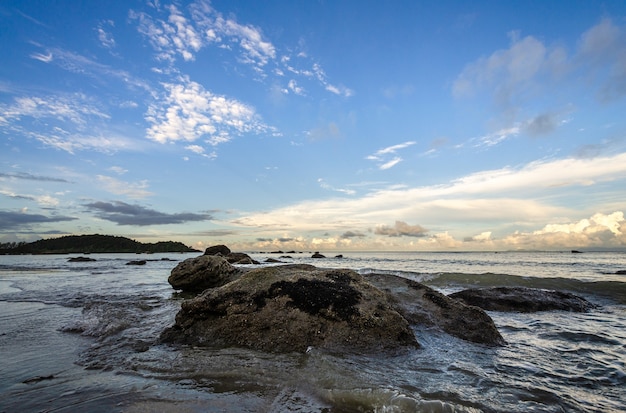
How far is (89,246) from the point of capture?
10688 centimetres

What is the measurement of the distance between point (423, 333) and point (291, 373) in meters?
3.12

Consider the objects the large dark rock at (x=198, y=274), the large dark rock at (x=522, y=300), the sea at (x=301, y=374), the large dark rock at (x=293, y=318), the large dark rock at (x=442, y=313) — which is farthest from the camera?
the large dark rock at (x=198, y=274)

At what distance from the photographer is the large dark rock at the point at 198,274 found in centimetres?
1309

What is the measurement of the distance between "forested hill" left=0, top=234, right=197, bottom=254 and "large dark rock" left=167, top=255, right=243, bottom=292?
357ft

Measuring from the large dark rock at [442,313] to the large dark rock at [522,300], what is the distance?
3737 mm

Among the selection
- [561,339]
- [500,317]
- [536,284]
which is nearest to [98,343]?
[561,339]

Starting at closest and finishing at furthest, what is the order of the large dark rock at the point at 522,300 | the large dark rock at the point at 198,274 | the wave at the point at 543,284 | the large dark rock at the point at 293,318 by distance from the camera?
the large dark rock at the point at 293,318 < the large dark rock at the point at 522,300 < the wave at the point at 543,284 < the large dark rock at the point at 198,274

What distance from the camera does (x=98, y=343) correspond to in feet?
17.3

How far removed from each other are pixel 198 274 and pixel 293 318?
9169 millimetres

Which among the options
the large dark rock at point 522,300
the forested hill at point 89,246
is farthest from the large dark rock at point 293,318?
the forested hill at point 89,246

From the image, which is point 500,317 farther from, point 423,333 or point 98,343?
point 98,343

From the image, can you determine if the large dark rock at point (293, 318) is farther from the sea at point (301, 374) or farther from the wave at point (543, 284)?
the wave at point (543, 284)

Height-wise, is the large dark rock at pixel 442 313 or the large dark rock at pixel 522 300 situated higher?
the large dark rock at pixel 442 313

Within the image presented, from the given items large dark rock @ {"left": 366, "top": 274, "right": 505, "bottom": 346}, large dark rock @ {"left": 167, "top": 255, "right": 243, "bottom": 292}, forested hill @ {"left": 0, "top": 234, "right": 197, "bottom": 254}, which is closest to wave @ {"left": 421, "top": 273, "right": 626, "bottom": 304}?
large dark rock @ {"left": 366, "top": 274, "right": 505, "bottom": 346}
